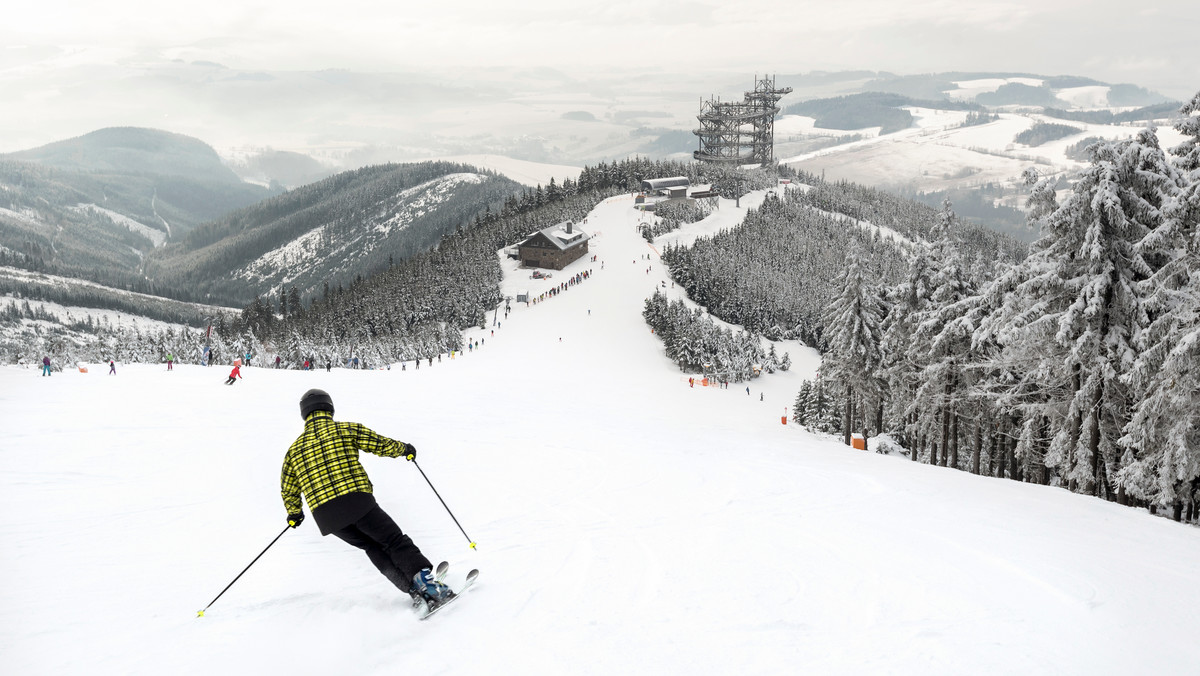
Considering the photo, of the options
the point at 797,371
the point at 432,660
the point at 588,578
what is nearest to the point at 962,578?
the point at 588,578

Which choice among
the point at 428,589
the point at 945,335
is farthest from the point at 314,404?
the point at 945,335

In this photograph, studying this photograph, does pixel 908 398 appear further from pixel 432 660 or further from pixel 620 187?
pixel 620 187

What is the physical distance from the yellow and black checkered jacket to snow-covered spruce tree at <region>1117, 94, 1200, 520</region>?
1535cm

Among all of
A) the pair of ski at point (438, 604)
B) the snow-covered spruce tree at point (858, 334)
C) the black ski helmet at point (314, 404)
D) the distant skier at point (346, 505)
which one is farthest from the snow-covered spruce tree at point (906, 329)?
the black ski helmet at point (314, 404)

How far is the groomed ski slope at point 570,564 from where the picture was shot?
5.54 m

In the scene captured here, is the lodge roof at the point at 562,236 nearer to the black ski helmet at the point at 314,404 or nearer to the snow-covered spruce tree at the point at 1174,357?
the snow-covered spruce tree at the point at 1174,357

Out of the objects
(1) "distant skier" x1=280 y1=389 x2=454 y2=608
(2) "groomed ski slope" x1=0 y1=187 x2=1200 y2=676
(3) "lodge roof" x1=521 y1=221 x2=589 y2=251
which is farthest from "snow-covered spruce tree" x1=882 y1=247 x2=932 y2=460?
(3) "lodge roof" x1=521 y1=221 x2=589 y2=251

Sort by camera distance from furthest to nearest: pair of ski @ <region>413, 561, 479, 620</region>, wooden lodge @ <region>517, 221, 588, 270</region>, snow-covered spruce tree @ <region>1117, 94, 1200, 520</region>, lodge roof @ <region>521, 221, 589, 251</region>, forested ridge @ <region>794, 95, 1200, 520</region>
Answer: lodge roof @ <region>521, 221, 589, 251</region> → wooden lodge @ <region>517, 221, 588, 270</region> → forested ridge @ <region>794, 95, 1200, 520</region> → snow-covered spruce tree @ <region>1117, 94, 1200, 520</region> → pair of ski @ <region>413, 561, 479, 620</region>

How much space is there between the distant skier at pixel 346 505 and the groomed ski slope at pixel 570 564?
366 millimetres

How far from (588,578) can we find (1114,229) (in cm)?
1582

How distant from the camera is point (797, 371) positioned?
235ft

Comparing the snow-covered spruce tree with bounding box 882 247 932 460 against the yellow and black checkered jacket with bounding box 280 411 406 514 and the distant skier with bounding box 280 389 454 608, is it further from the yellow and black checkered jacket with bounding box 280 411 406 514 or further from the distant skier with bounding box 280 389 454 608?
the yellow and black checkered jacket with bounding box 280 411 406 514

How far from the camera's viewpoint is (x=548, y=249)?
3504 inches

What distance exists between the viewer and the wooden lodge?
88.9 meters
